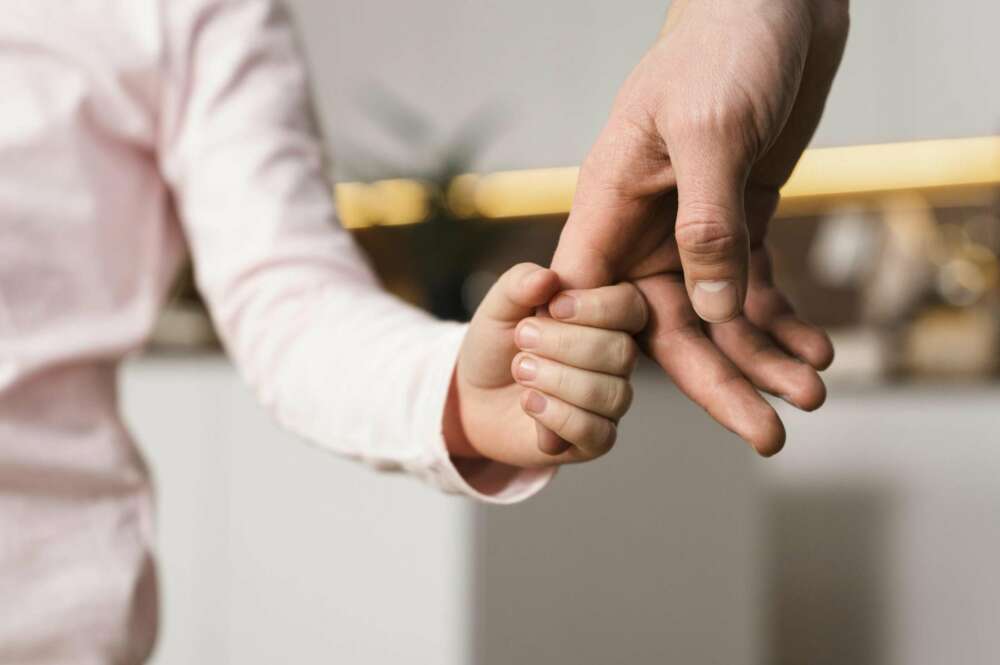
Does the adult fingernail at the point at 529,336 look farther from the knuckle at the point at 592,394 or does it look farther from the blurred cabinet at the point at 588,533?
the blurred cabinet at the point at 588,533

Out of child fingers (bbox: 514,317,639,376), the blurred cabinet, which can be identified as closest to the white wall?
child fingers (bbox: 514,317,639,376)

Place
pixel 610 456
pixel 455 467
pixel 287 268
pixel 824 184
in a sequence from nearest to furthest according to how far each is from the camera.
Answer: pixel 455 467 → pixel 287 268 → pixel 610 456 → pixel 824 184

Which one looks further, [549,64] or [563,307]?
[549,64]

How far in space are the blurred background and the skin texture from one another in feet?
0.38

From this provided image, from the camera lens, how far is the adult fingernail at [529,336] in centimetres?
30

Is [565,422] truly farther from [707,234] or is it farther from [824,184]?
[824,184]

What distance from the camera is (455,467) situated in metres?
0.39

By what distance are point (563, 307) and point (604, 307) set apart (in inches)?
0.4

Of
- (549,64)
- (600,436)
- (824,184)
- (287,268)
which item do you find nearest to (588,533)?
(287,268)

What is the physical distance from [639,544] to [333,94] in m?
1.46

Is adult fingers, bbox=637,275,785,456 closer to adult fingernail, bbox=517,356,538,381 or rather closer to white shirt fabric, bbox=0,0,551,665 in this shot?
adult fingernail, bbox=517,356,538,381

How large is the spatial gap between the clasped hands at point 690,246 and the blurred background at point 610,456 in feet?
0.36

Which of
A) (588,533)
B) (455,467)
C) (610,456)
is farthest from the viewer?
(610,456)

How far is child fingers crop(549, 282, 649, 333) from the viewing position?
0.28m
